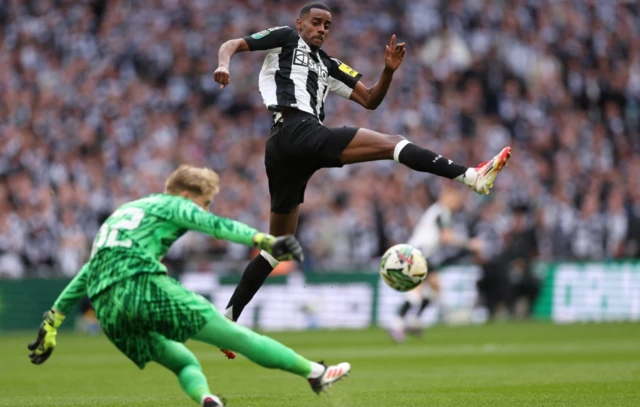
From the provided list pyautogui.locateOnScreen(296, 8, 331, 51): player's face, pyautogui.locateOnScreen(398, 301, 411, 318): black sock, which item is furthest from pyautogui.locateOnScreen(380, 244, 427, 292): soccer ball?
pyautogui.locateOnScreen(398, 301, 411, 318): black sock

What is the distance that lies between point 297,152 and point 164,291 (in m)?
2.39

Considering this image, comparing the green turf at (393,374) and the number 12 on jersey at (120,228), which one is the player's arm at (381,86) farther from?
the number 12 on jersey at (120,228)

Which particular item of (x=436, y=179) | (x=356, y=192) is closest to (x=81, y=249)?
(x=356, y=192)

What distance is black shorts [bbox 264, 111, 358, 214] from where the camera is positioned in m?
8.28

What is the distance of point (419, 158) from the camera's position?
26.1ft

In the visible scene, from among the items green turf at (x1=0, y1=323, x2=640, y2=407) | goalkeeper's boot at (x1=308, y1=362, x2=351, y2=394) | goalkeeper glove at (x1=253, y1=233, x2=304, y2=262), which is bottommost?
green turf at (x1=0, y1=323, x2=640, y2=407)

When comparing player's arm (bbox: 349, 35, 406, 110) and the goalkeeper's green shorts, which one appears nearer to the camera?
the goalkeeper's green shorts

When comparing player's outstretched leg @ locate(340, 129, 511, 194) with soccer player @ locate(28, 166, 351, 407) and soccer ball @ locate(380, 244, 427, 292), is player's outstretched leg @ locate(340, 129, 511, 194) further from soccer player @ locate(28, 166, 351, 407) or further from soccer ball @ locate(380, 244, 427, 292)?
soccer player @ locate(28, 166, 351, 407)

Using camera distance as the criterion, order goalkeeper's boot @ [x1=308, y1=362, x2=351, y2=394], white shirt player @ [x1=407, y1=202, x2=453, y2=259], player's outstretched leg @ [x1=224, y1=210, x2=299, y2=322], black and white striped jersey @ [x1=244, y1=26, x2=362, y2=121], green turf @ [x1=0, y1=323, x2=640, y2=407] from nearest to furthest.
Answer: goalkeeper's boot @ [x1=308, y1=362, x2=351, y2=394]
black and white striped jersey @ [x1=244, y1=26, x2=362, y2=121]
green turf @ [x1=0, y1=323, x2=640, y2=407]
player's outstretched leg @ [x1=224, y1=210, x2=299, y2=322]
white shirt player @ [x1=407, y1=202, x2=453, y2=259]

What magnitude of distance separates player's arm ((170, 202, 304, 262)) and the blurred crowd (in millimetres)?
13928

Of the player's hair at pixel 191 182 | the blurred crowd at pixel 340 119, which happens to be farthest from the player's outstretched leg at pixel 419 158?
the blurred crowd at pixel 340 119

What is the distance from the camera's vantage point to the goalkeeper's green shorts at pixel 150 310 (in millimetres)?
6352

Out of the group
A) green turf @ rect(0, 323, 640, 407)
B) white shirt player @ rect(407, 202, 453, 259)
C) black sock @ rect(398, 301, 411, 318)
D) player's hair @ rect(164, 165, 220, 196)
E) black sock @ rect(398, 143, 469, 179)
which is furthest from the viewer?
black sock @ rect(398, 301, 411, 318)

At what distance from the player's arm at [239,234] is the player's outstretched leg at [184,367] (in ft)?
2.51
